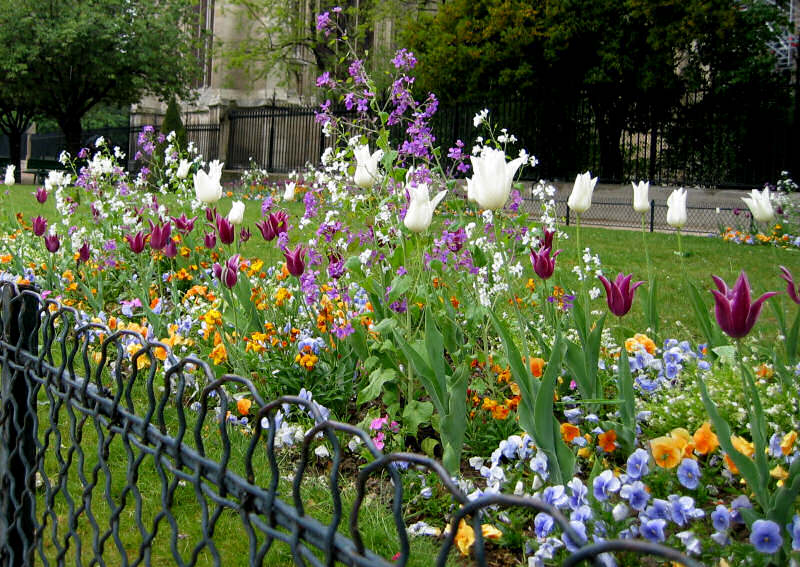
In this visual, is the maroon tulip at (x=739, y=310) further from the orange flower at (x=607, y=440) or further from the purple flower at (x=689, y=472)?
the orange flower at (x=607, y=440)

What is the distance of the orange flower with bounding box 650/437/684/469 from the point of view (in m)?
2.33

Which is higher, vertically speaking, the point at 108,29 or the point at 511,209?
the point at 108,29

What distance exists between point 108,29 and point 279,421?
28.2 m

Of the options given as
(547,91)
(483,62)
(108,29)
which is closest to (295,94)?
(108,29)

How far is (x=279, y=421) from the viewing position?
3508mm

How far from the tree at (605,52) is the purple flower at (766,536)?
17.3 meters

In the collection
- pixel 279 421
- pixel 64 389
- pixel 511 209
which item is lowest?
pixel 279 421

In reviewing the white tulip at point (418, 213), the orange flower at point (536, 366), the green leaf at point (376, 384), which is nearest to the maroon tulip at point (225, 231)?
the green leaf at point (376, 384)

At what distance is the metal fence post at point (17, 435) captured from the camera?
2.20 m

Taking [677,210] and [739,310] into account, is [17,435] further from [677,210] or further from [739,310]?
[677,210]

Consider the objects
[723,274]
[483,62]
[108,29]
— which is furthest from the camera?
[108,29]

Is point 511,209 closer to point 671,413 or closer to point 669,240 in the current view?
point 671,413

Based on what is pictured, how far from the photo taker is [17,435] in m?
2.20

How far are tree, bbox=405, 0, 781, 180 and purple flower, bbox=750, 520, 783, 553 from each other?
1729 cm
